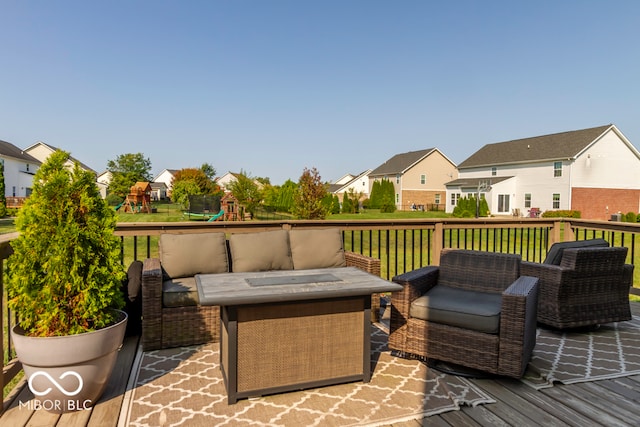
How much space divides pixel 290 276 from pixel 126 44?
9.47 m

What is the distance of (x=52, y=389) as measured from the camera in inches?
80.0

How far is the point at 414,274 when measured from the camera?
3.04 m

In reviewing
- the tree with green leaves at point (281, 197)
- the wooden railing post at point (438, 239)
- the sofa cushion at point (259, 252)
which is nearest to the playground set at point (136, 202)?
the tree with green leaves at point (281, 197)

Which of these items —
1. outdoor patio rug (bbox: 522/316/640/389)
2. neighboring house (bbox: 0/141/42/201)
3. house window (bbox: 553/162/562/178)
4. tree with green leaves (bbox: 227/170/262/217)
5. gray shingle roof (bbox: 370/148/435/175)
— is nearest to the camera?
outdoor patio rug (bbox: 522/316/640/389)

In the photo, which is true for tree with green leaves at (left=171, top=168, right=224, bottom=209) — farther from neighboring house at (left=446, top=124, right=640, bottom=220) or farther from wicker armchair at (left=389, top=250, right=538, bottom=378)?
wicker armchair at (left=389, top=250, right=538, bottom=378)

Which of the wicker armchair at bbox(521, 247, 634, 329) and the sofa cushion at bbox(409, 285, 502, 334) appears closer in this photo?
the sofa cushion at bbox(409, 285, 502, 334)

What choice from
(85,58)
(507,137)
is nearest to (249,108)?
(85,58)

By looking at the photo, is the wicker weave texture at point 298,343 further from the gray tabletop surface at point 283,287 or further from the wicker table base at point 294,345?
the gray tabletop surface at point 283,287

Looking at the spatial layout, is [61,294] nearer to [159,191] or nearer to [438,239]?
[438,239]

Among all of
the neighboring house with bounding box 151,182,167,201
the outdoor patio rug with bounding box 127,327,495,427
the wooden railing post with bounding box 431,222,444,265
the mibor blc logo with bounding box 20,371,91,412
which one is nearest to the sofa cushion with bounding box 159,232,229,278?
the outdoor patio rug with bounding box 127,327,495,427

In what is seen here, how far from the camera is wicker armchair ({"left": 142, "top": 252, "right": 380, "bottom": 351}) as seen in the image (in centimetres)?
307

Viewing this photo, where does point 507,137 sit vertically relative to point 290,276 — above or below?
above

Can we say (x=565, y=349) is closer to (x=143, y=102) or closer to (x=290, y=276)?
(x=290, y=276)

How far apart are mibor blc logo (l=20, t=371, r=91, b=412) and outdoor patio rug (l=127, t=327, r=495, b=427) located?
0.29m
